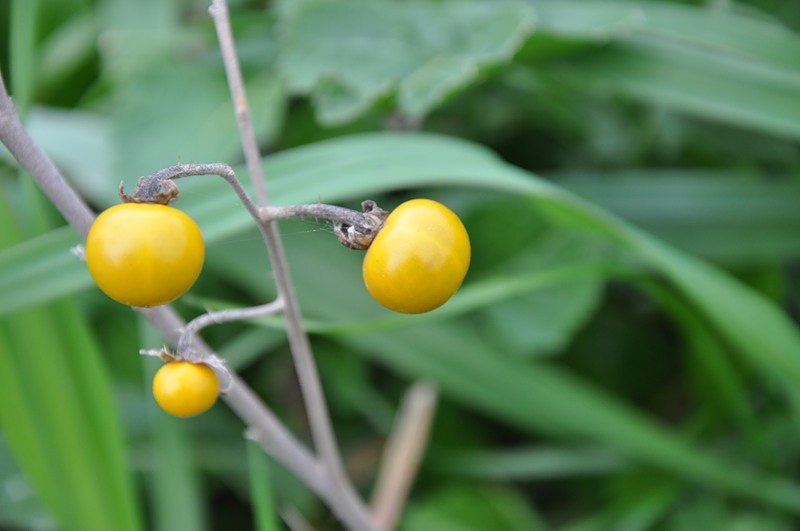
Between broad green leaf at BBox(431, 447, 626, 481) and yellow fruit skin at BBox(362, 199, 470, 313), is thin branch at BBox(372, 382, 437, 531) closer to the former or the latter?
broad green leaf at BBox(431, 447, 626, 481)

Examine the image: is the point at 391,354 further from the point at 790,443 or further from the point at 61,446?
the point at 790,443

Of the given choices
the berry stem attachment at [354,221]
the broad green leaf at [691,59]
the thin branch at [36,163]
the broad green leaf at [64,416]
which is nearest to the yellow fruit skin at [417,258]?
Answer: the berry stem attachment at [354,221]

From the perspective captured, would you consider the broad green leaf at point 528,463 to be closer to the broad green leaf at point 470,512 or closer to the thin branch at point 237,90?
the broad green leaf at point 470,512

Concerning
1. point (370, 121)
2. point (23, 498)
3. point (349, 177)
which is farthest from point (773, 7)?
point (23, 498)

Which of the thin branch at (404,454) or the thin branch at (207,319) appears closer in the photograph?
the thin branch at (207,319)

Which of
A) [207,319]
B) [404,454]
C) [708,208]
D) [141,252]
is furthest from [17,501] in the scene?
[708,208]

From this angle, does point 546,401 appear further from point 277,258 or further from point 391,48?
point 277,258
